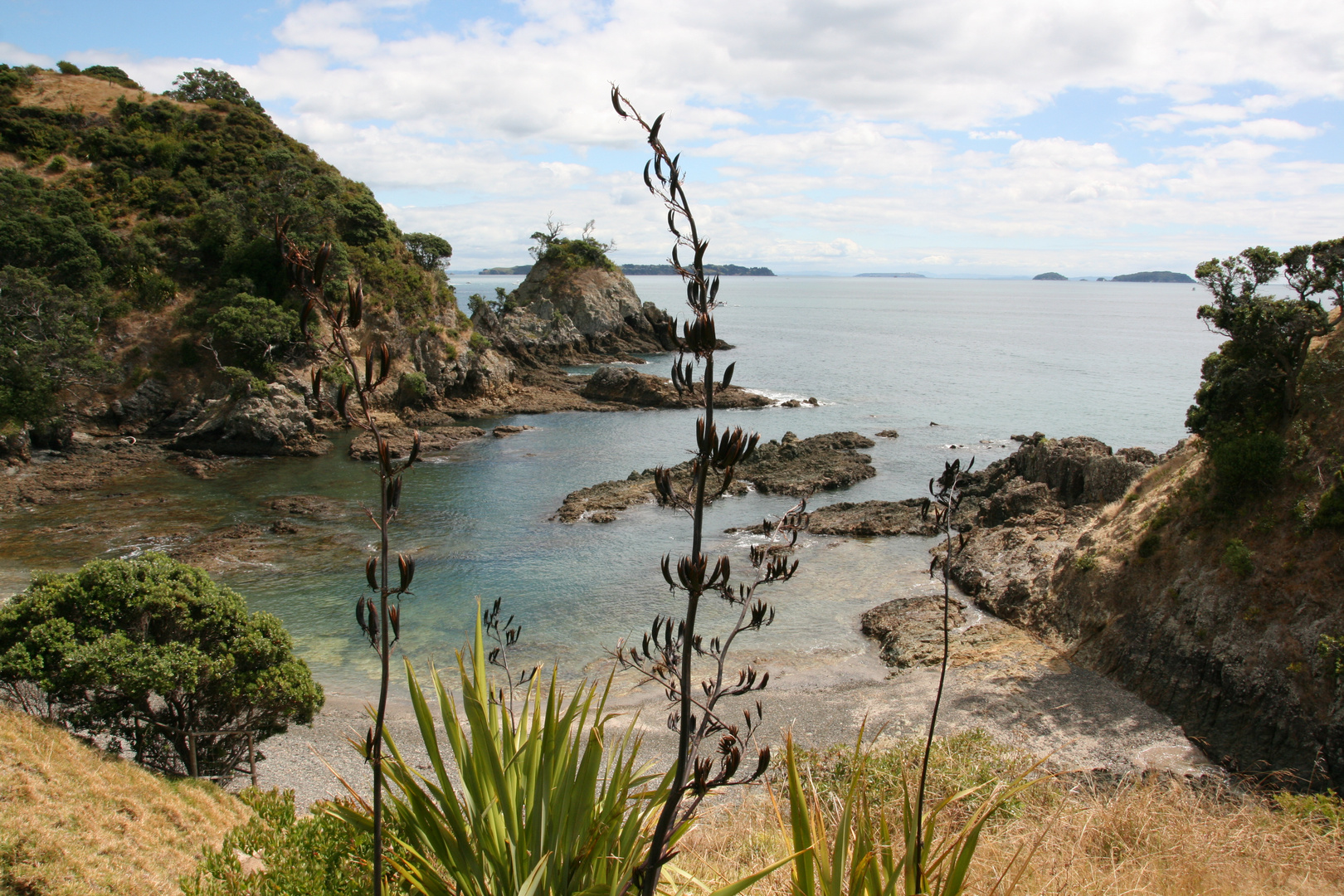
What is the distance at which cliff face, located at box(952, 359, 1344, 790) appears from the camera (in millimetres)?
14180

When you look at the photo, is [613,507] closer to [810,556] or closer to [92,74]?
[810,556]

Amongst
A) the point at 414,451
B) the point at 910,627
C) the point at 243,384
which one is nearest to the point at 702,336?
the point at 414,451

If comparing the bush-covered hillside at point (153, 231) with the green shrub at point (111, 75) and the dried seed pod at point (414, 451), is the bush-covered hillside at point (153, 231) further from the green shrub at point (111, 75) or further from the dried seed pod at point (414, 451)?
the dried seed pod at point (414, 451)

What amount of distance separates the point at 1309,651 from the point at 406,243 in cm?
5409

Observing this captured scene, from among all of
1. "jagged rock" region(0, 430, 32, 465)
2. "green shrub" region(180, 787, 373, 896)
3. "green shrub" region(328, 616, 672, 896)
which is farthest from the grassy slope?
"jagged rock" region(0, 430, 32, 465)

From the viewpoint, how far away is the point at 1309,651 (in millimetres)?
14477

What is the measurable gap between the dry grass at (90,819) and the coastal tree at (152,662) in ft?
2.61

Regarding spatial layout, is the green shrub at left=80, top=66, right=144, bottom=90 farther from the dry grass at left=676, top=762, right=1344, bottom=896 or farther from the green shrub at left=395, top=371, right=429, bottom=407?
the dry grass at left=676, top=762, right=1344, bottom=896

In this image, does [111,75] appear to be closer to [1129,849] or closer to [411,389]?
[411,389]

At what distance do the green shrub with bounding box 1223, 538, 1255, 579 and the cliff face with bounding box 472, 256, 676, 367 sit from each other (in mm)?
54409

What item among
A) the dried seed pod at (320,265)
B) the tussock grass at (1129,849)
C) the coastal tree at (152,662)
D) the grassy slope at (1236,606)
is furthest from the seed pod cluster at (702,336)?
the grassy slope at (1236,606)

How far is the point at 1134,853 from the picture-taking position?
22.7 feet

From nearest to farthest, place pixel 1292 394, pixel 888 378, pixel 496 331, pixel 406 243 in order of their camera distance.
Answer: pixel 1292 394, pixel 406 243, pixel 496 331, pixel 888 378

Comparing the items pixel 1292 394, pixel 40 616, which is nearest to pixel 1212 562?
pixel 1292 394
